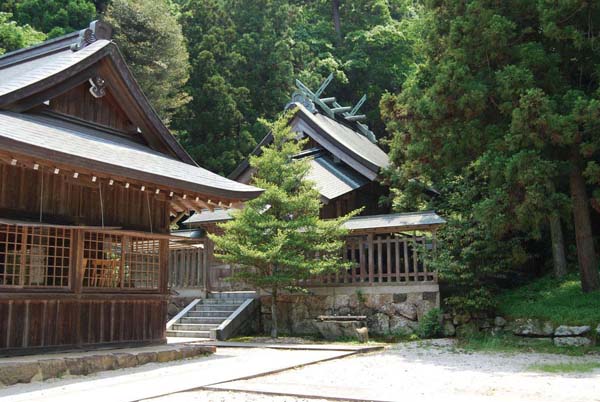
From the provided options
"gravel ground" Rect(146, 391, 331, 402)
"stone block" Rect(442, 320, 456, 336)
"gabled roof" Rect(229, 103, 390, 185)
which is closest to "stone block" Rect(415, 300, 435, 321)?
"stone block" Rect(442, 320, 456, 336)

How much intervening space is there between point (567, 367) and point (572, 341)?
3.32 m

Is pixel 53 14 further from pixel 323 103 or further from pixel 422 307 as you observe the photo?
pixel 422 307

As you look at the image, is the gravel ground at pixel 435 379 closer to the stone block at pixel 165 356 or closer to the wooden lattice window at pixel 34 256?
the stone block at pixel 165 356

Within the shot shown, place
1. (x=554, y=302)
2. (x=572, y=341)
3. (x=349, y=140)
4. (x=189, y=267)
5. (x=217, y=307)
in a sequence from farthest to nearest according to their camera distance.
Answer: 1. (x=349, y=140)
2. (x=189, y=267)
3. (x=217, y=307)
4. (x=554, y=302)
5. (x=572, y=341)

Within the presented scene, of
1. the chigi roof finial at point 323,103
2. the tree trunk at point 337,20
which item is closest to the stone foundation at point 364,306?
the chigi roof finial at point 323,103

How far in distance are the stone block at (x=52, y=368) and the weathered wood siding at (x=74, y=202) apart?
7.84 ft

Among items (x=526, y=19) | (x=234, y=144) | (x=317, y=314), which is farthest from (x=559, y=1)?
(x=234, y=144)

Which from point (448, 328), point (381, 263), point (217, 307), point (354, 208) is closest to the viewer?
point (448, 328)

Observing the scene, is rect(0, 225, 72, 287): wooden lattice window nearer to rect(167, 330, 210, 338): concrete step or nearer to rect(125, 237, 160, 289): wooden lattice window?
rect(125, 237, 160, 289): wooden lattice window

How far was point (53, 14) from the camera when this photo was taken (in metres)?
32.1

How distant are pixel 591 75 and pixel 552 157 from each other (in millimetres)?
2076

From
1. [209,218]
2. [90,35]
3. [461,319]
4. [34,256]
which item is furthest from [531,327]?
[90,35]

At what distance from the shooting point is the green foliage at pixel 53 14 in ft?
104

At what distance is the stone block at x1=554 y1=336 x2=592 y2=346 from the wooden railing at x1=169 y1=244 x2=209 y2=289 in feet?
31.7
